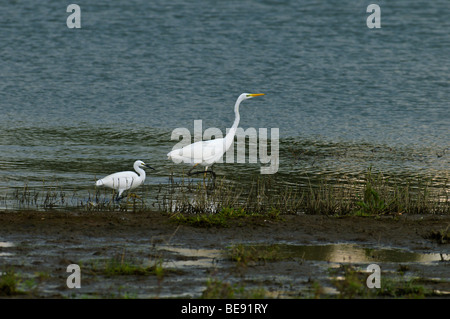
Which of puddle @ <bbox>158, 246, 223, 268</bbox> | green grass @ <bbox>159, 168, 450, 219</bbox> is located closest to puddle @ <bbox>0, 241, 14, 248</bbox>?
puddle @ <bbox>158, 246, 223, 268</bbox>

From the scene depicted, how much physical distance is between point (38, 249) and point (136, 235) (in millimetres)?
1379

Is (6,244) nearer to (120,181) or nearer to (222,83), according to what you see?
(120,181)

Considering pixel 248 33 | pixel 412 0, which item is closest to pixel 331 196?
pixel 248 33

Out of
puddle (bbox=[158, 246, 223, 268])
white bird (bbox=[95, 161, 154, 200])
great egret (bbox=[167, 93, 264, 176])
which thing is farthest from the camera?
great egret (bbox=[167, 93, 264, 176])

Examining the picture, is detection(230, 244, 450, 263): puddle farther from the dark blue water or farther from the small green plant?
the dark blue water

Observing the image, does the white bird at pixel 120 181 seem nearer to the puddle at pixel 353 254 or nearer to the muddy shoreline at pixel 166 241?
the muddy shoreline at pixel 166 241

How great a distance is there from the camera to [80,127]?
19.9 m

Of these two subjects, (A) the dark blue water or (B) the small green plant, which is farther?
(A) the dark blue water

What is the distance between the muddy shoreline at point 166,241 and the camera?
7.34 meters

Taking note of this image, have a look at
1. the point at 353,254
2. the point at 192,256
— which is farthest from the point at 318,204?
the point at 192,256

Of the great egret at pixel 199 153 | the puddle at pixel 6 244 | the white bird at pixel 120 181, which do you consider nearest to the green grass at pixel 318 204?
the white bird at pixel 120 181

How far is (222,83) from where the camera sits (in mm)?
25281

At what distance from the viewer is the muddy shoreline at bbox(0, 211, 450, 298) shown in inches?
289

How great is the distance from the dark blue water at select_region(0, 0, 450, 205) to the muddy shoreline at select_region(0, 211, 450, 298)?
3.38 metres
